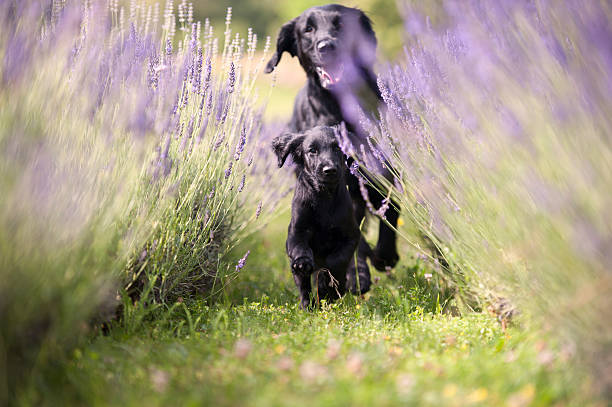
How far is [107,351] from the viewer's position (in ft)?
6.66

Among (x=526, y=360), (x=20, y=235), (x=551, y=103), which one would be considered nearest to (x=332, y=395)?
(x=526, y=360)

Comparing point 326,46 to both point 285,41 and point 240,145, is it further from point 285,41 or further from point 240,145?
point 240,145

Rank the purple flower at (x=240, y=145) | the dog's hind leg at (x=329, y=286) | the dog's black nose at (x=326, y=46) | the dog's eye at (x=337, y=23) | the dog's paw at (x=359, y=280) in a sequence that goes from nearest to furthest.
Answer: the purple flower at (x=240, y=145)
the dog's hind leg at (x=329, y=286)
the dog's paw at (x=359, y=280)
the dog's black nose at (x=326, y=46)
the dog's eye at (x=337, y=23)

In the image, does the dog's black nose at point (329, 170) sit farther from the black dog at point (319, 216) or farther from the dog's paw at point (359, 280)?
the dog's paw at point (359, 280)

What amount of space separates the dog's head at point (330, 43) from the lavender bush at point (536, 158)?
1.20 meters

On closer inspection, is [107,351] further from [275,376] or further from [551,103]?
[551,103]

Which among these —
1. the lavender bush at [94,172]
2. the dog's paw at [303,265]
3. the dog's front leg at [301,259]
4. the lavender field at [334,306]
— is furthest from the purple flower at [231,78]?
the dog's paw at [303,265]

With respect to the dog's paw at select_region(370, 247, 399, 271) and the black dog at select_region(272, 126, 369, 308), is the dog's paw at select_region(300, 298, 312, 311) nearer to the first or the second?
the black dog at select_region(272, 126, 369, 308)

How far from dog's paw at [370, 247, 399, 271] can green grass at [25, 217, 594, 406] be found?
3.25 feet

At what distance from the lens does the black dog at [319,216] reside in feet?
10.2

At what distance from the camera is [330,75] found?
362cm

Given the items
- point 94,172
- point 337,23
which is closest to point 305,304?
point 94,172

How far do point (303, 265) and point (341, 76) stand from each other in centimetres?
130

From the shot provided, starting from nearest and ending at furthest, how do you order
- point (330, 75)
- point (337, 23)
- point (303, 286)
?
1. point (303, 286)
2. point (330, 75)
3. point (337, 23)
